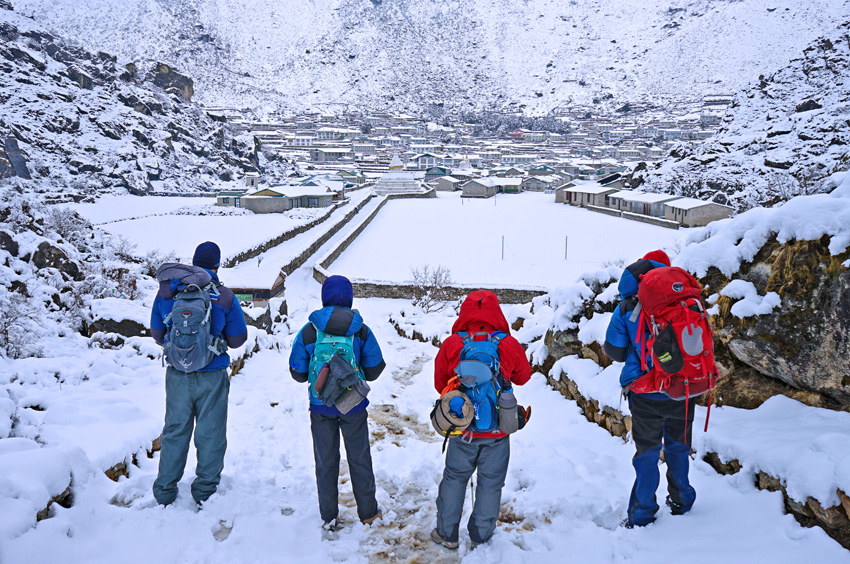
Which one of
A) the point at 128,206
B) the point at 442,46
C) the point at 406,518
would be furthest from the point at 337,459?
the point at 442,46

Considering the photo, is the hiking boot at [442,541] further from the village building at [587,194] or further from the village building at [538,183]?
the village building at [538,183]

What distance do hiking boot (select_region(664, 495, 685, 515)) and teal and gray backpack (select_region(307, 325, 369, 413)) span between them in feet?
6.96

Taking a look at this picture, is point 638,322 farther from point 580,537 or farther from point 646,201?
point 646,201

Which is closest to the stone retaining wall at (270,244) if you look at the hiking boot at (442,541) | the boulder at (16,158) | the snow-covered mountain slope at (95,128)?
the hiking boot at (442,541)

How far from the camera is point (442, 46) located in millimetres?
167750

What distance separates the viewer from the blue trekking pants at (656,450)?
336 cm

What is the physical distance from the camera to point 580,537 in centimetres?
350

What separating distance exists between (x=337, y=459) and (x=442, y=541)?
885mm

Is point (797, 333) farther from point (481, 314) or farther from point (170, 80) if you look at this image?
point (170, 80)

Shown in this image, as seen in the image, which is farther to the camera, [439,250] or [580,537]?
[439,250]

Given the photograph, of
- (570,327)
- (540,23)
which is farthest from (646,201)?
(540,23)

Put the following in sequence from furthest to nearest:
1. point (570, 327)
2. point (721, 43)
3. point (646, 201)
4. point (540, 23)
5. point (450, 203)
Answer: point (540, 23)
point (721, 43)
point (450, 203)
point (646, 201)
point (570, 327)

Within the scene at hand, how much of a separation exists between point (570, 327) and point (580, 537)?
329 cm

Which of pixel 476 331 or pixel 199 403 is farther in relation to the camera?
pixel 199 403
